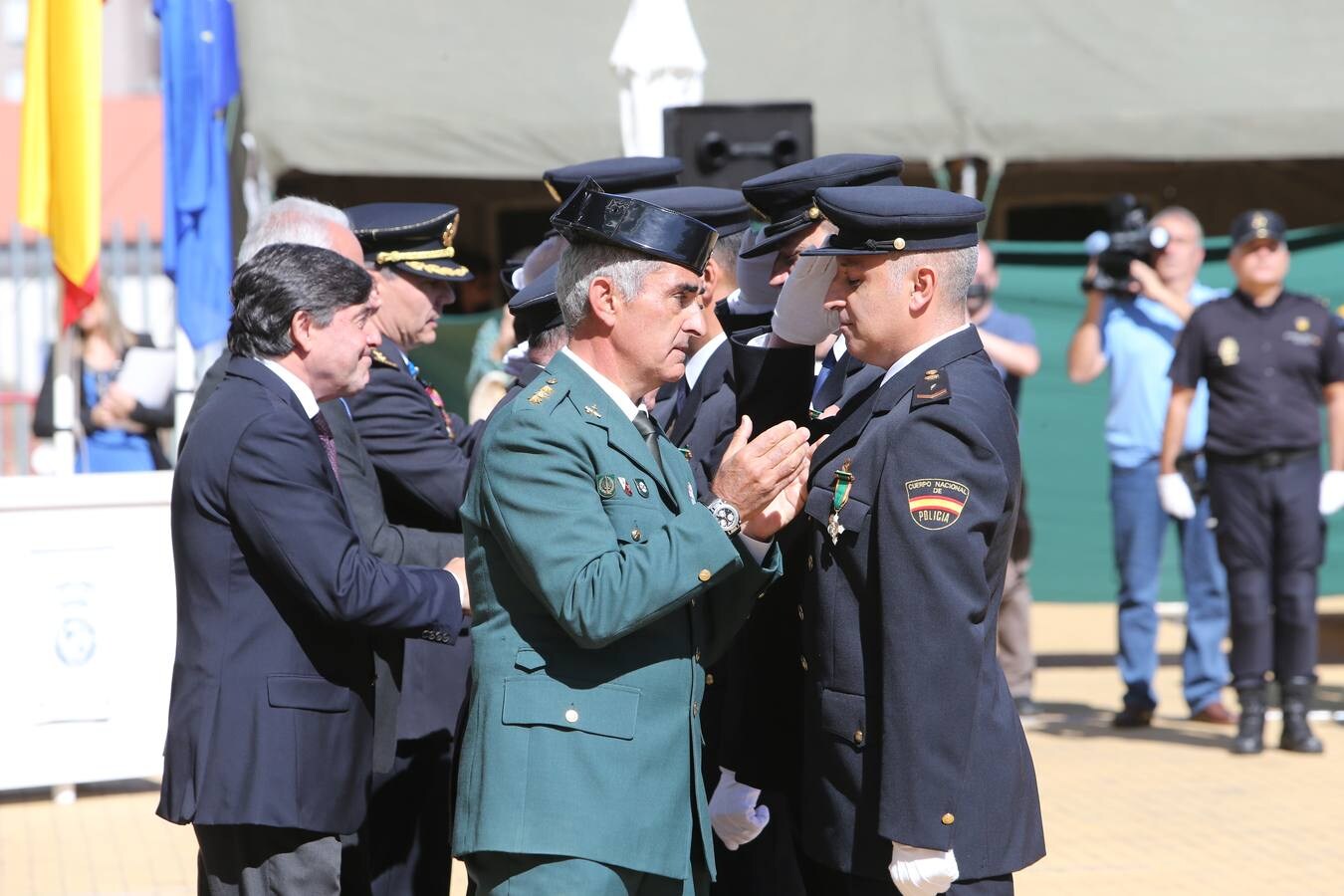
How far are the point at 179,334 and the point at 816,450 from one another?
5.81m

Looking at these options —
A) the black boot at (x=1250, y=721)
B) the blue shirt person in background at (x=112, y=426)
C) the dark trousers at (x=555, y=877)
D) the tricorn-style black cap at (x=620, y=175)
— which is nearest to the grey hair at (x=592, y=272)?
the dark trousers at (x=555, y=877)

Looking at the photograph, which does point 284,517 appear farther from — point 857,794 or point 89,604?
point 89,604

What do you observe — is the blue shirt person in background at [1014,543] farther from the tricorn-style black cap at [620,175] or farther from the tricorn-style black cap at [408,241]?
the tricorn-style black cap at [408,241]

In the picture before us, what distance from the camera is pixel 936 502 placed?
114 inches

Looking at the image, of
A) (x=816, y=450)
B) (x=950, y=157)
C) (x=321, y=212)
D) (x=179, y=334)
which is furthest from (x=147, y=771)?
(x=950, y=157)

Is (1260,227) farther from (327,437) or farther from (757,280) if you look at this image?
(327,437)

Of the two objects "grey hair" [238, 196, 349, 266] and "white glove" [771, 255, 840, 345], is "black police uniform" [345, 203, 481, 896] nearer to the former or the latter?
"grey hair" [238, 196, 349, 266]

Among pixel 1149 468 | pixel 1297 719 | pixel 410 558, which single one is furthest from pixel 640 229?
pixel 1149 468

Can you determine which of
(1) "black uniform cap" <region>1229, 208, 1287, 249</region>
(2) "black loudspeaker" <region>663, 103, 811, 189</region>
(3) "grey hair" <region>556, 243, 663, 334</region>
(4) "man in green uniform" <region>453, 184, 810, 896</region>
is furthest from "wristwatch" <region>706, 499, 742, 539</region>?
(1) "black uniform cap" <region>1229, 208, 1287, 249</region>

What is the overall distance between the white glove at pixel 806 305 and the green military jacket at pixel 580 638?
749mm

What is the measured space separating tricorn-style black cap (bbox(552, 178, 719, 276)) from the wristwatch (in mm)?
425

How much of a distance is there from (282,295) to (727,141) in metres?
3.97

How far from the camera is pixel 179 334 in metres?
8.38

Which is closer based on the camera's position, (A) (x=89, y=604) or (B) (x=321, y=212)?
(B) (x=321, y=212)
